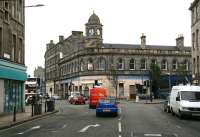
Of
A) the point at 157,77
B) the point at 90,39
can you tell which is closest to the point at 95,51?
the point at 90,39

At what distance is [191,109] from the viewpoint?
30.3 meters

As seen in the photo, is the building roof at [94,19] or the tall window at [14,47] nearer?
the tall window at [14,47]

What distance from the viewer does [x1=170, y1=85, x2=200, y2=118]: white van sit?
99.5 feet

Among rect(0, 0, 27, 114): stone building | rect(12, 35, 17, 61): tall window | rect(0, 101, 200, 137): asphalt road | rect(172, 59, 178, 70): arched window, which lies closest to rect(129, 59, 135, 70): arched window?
rect(172, 59, 178, 70): arched window

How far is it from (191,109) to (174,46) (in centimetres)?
7566

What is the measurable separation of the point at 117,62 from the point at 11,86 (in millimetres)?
58710

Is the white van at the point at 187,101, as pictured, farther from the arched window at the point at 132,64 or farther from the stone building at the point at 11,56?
the arched window at the point at 132,64

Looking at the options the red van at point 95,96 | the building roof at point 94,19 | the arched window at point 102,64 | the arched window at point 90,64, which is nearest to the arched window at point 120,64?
the arched window at point 102,64

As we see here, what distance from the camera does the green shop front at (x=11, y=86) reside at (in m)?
33.8

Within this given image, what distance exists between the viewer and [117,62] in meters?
94.4

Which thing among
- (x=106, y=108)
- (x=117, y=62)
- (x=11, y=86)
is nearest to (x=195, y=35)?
(x=106, y=108)

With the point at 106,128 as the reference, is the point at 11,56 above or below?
above

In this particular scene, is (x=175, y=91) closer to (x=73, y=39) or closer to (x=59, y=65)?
(x=73, y=39)

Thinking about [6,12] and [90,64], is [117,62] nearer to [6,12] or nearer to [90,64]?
[90,64]
